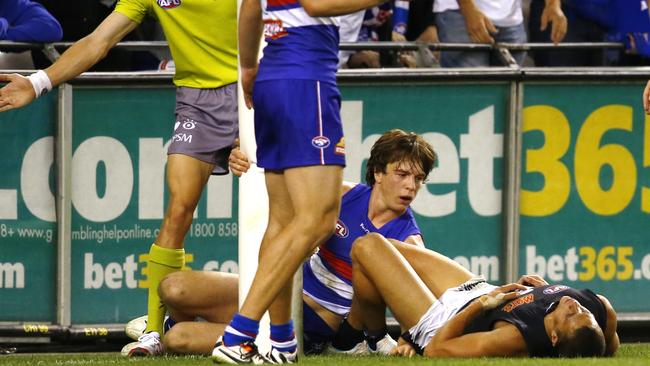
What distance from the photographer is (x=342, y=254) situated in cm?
805

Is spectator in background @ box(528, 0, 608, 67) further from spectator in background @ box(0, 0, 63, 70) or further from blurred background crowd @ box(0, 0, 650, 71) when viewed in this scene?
spectator in background @ box(0, 0, 63, 70)

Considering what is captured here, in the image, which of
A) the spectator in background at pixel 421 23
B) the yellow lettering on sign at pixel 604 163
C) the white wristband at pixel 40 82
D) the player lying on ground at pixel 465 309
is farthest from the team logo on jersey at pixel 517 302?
the spectator in background at pixel 421 23

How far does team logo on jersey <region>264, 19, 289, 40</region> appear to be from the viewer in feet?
21.0

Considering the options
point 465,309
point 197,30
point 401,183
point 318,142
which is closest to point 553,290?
point 465,309

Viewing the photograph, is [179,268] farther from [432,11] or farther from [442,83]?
[432,11]

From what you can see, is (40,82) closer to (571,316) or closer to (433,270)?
(433,270)

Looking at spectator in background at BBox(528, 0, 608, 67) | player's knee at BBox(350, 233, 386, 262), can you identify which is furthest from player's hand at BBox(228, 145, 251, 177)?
spectator in background at BBox(528, 0, 608, 67)

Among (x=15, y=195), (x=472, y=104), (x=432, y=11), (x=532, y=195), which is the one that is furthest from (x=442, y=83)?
(x=15, y=195)

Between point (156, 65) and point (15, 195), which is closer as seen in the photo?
point (15, 195)

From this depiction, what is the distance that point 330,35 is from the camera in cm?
644

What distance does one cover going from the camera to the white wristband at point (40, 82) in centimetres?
768

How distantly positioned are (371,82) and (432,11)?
71.1 inches

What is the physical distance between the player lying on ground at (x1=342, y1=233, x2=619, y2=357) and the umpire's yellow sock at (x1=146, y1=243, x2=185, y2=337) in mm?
1081

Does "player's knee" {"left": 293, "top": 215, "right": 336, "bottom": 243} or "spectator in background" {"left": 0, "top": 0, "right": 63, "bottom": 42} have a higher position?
"spectator in background" {"left": 0, "top": 0, "right": 63, "bottom": 42}
